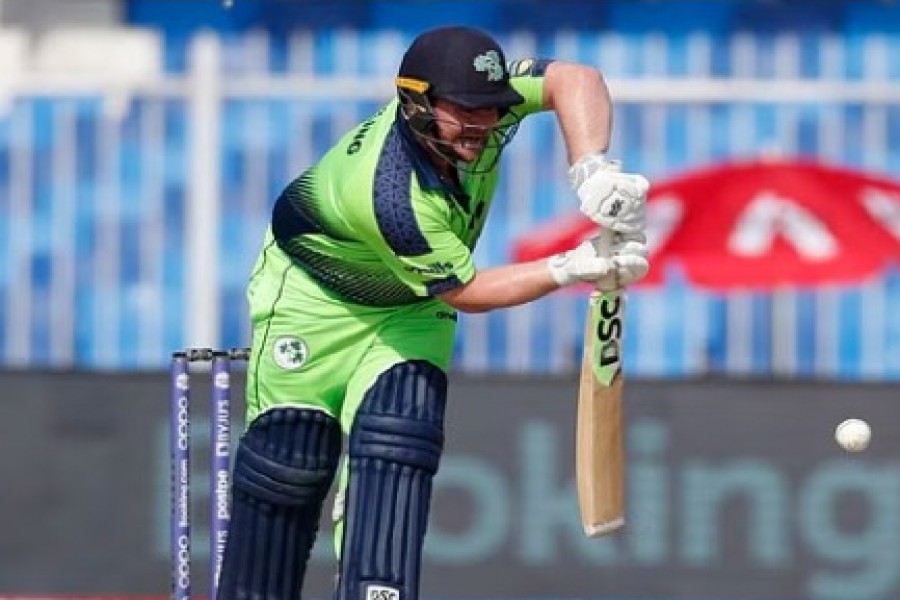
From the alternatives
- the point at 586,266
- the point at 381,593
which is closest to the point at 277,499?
the point at 381,593

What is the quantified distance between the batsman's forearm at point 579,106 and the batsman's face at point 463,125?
24 cm

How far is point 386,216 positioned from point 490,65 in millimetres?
398

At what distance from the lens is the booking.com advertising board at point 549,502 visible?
905 centimetres

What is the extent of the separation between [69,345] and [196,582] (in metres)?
1.95

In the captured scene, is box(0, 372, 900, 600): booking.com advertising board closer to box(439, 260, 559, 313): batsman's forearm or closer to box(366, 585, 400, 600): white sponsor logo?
box(366, 585, 400, 600): white sponsor logo

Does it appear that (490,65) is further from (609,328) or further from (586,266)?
(609,328)

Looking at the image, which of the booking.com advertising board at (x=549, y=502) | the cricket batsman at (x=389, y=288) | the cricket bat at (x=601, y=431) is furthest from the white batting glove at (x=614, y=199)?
the booking.com advertising board at (x=549, y=502)

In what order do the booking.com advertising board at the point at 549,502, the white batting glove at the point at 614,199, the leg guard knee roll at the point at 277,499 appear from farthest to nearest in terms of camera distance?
1. the booking.com advertising board at the point at 549,502
2. the leg guard knee roll at the point at 277,499
3. the white batting glove at the point at 614,199

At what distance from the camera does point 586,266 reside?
5.71 metres

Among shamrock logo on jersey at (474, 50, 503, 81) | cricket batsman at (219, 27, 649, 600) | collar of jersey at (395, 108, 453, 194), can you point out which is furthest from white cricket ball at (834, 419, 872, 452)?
shamrock logo on jersey at (474, 50, 503, 81)

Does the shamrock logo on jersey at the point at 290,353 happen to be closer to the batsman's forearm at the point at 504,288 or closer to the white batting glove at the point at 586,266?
the batsman's forearm at the point at 504,288

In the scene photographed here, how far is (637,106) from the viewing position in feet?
34.6

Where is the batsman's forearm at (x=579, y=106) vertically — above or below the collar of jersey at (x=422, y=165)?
above

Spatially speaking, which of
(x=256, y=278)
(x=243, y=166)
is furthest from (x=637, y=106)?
A: (x=256, y=278)
